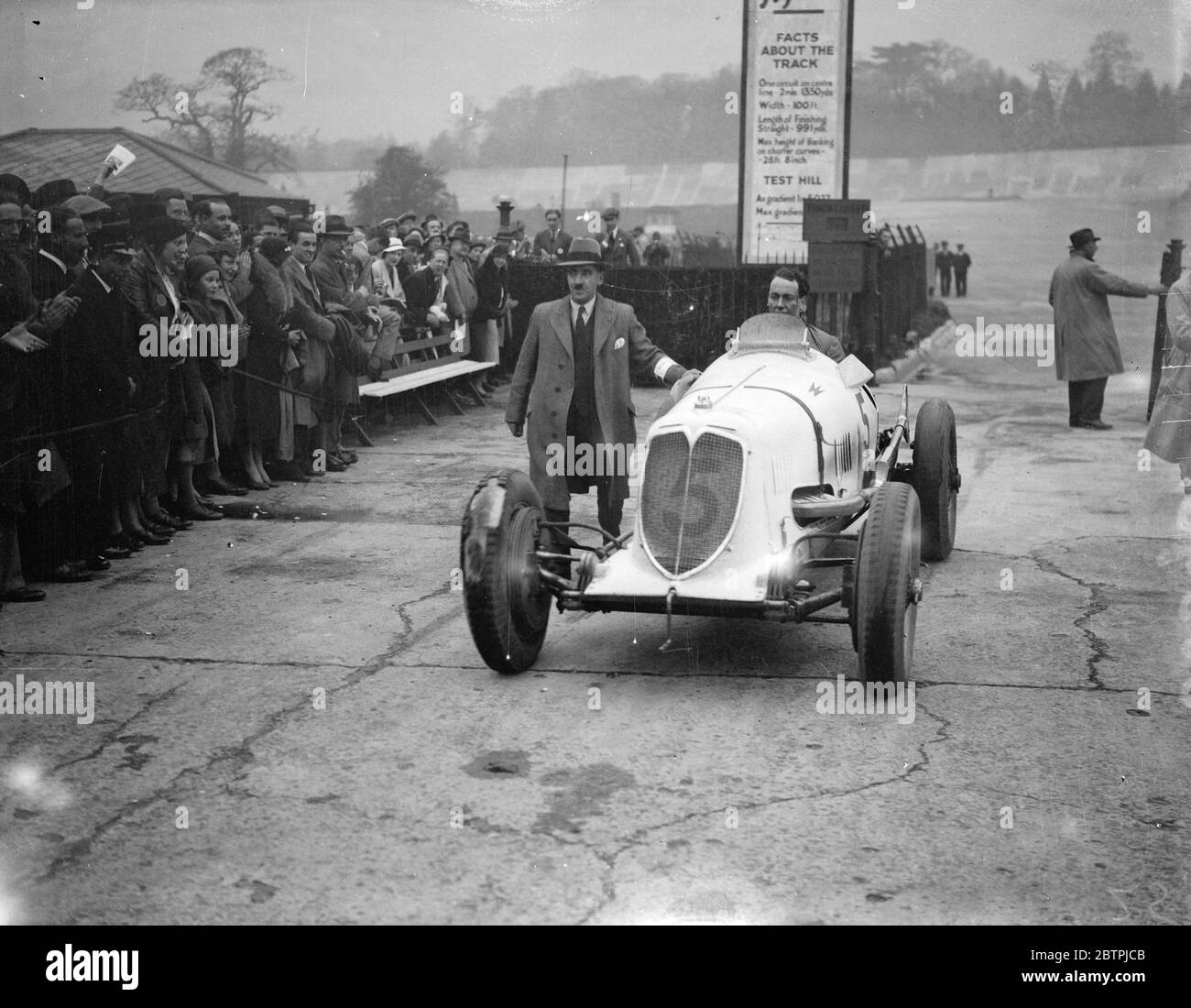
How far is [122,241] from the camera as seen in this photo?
Result: 28.8ft

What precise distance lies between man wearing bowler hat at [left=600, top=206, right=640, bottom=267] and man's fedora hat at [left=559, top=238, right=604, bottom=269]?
13186 mm

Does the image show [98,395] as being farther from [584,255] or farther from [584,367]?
[584,255]

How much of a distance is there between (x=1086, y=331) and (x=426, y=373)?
6.97 meters

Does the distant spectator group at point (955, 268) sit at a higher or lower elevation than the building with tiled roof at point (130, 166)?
lower

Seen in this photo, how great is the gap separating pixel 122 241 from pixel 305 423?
9.34 feet

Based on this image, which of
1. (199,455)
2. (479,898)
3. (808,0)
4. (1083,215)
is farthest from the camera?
(1083,215)

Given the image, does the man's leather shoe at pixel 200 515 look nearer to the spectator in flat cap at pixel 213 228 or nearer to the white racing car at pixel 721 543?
the spectator in flat cap at pixel 213 228

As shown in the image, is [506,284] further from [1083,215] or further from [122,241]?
[1083,215]

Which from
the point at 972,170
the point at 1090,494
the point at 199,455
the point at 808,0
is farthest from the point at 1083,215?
the point at 199,455

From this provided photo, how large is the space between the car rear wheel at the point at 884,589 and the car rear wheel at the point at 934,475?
2380mm

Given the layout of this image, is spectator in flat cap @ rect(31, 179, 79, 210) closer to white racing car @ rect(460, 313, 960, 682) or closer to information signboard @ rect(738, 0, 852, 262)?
white racing car @ rect(460, 313, 960, 682)

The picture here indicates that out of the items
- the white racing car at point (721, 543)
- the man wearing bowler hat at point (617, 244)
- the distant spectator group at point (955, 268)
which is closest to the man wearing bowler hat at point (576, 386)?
the white racing car at point (721, 543)

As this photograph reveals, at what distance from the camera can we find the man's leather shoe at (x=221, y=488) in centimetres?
1060

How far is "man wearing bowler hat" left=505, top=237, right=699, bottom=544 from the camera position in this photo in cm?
763
